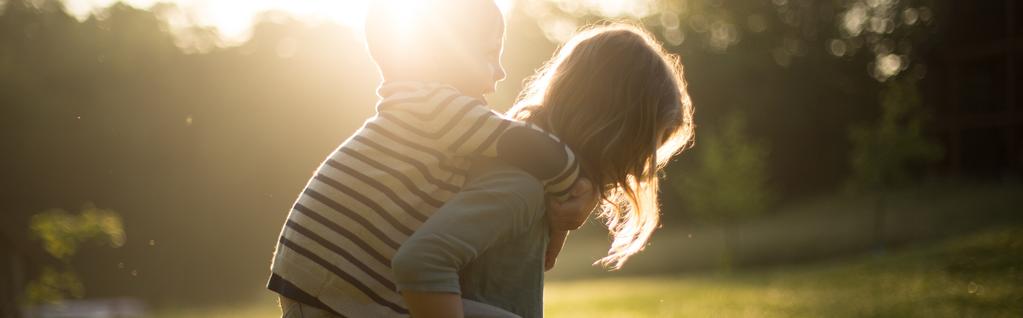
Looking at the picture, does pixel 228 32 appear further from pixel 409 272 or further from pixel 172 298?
pixel 409 272

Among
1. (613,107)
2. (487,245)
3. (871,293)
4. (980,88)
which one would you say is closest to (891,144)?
(980,88)

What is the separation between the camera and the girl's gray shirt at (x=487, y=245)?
2260 millimetres

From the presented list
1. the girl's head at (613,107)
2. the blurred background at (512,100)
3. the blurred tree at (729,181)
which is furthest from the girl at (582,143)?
the blurred tree at (729,181)

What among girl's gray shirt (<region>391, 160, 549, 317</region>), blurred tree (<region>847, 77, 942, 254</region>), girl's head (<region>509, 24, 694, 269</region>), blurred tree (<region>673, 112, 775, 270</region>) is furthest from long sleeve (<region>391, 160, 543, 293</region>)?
blurred tree (<region>847, 77, 942, 254</region>)

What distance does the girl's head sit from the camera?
8.84ft

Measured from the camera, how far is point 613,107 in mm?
2693

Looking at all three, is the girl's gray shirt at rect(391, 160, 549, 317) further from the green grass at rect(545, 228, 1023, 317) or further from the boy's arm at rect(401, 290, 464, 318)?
the green grass at rect(545, 228, 1023, 317)

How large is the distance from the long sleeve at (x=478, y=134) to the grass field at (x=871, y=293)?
1296cm

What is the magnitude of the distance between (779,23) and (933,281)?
114 ft

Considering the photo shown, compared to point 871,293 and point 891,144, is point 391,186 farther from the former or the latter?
point 891,144

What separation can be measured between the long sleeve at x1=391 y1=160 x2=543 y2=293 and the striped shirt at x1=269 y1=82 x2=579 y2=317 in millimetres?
62

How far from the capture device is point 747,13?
175ft

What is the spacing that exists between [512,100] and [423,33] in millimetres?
42148

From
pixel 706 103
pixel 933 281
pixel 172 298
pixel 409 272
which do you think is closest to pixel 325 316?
pixel 409 272
